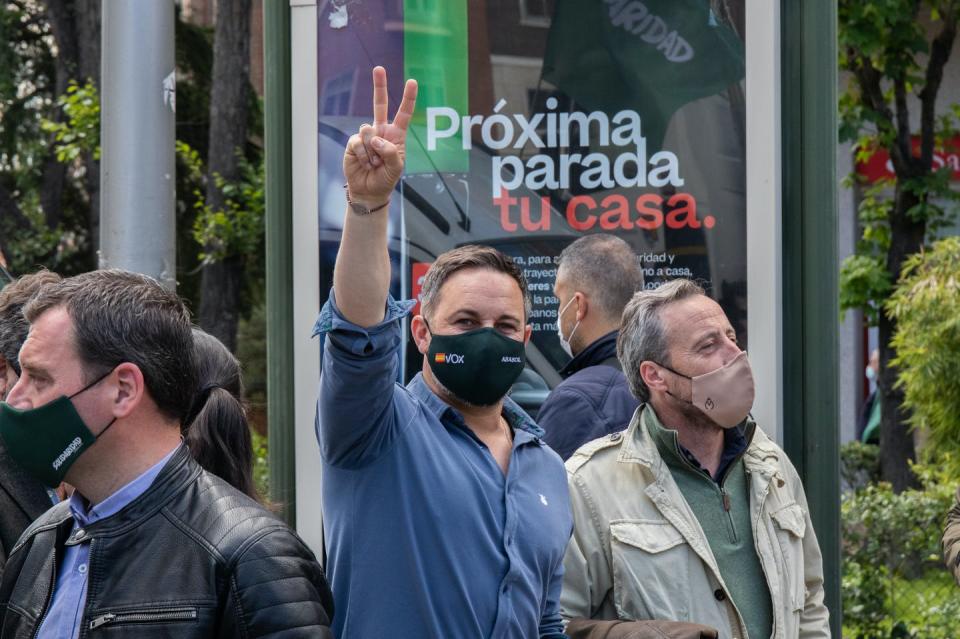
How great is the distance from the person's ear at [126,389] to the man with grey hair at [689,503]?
139cm

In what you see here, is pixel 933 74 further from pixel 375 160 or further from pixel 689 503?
pixel 375 160

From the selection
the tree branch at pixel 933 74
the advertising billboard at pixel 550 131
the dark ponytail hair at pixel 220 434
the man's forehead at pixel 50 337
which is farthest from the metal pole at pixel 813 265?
the tree branch at pixel 933 74

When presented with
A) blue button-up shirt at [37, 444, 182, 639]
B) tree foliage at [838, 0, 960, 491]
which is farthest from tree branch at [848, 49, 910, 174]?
blue button-up shirt at [37, 444, 182, 639]

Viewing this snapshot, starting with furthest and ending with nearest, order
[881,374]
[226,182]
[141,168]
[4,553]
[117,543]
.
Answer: [226,182] < [881,374] < [141,168] < [4,553] < [117,543]

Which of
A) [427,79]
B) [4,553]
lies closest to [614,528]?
[4,553]

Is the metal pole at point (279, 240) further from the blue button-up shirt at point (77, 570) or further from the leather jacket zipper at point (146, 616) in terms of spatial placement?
the leather jacket zipper at point (146, 616)

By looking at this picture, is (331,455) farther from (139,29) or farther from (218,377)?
(139,29)

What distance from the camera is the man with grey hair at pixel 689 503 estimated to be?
3.33m

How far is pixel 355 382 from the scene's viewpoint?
2.58 meters

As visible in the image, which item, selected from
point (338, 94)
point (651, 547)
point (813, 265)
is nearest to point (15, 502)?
point (651, 547)

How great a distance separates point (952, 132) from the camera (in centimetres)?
1130

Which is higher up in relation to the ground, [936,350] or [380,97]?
[380,97]

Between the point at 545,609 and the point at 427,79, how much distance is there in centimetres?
211

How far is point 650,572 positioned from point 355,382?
1.11 metres
